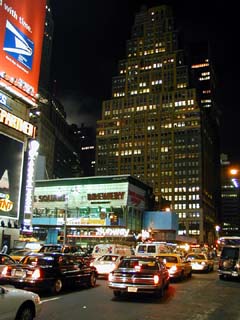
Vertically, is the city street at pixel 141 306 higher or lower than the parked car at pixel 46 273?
lower

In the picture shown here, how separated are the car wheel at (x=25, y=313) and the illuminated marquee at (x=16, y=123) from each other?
33318mm

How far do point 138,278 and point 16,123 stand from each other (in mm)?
31699

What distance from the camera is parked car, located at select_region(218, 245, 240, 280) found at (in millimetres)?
23234

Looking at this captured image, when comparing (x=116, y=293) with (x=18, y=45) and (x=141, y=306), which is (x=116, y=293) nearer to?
(x=141, y=306)

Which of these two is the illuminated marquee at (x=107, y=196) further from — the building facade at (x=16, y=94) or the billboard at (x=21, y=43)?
the billboard at (x=21, y=43)

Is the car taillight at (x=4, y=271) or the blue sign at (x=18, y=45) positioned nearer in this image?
the car taillight at (x=4, y=271)

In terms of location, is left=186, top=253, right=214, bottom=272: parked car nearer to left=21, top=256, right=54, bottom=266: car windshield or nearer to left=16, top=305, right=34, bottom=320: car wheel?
left=21, top=256, right=54, bottom=266: car windshield

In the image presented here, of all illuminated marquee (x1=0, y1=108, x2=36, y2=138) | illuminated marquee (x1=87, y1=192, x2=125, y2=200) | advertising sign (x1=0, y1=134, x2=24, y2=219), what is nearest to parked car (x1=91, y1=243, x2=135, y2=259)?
advertising sign (x1=0, y1=134, x2=24, y2=219)

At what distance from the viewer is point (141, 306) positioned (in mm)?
12773

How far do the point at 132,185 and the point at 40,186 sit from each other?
20517 mm

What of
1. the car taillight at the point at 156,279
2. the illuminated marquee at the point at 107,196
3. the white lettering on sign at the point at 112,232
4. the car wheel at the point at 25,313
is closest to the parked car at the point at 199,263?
the car taillight at the point at 156,279

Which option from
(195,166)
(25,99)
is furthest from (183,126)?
(25,99)

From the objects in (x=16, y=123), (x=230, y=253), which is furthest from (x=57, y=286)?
(x=16, y=123)

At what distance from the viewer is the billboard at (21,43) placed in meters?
39.3
